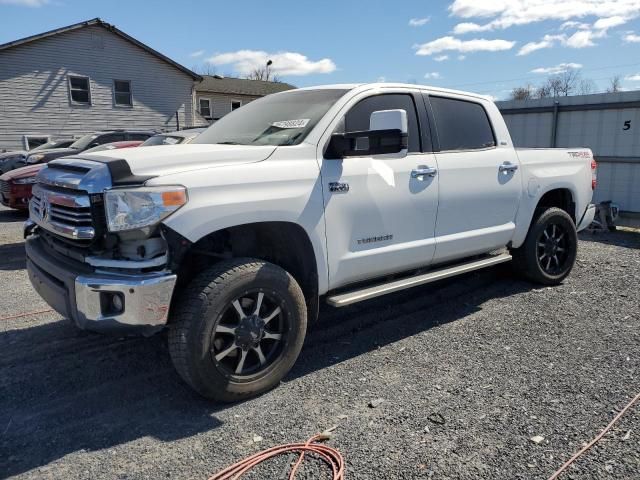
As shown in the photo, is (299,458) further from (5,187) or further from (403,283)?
(5,187)

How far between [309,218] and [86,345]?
7.19 ft

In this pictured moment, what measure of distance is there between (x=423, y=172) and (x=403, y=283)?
89cm

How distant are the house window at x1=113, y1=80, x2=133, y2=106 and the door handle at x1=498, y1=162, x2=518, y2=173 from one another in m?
22.7

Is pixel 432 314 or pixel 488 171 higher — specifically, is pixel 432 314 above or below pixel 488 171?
below

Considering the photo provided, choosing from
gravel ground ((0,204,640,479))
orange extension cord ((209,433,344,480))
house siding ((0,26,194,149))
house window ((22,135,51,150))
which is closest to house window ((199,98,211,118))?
house siding ((0,26,194,149))

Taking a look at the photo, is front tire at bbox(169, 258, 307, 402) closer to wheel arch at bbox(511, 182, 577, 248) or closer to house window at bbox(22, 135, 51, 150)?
wheel arch at bbox(511, 182, 577, 248)

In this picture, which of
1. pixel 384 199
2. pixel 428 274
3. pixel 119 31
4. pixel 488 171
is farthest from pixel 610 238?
pixel 119 31

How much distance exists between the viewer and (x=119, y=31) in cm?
2342

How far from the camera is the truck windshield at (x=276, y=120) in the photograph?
12.5 ft

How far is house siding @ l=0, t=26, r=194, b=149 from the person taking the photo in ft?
71.3

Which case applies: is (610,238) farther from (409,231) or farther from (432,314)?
(409,231)

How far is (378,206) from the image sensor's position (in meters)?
3.87

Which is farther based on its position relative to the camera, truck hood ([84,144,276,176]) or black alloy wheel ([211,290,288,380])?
black alloy wheel ([211,290,288,380])

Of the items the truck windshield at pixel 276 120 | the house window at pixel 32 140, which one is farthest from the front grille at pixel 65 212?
the house window at pixel 32 140
